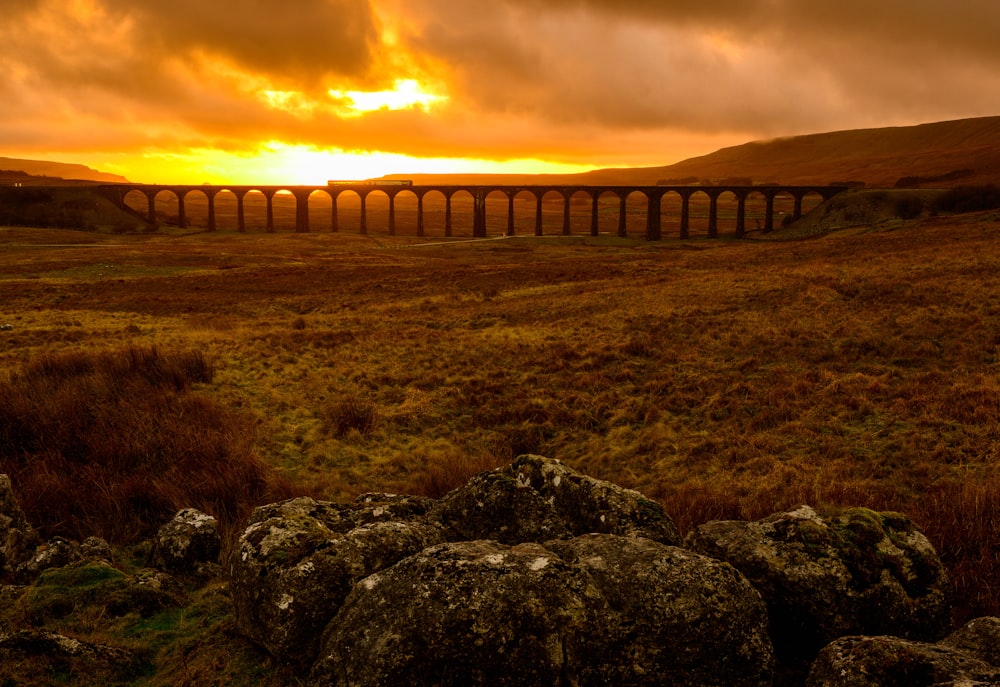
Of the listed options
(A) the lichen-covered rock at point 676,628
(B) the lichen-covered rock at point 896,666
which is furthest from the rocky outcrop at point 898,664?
(A) the lichen-covered rock at point 676,628

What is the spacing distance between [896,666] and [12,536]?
24.4ft

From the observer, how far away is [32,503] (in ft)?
27.2

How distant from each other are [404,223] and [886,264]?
14710 cm

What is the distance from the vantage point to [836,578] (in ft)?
13.9

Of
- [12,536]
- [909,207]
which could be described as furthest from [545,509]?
[909,207]

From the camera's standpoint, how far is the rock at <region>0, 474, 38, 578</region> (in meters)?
6.16

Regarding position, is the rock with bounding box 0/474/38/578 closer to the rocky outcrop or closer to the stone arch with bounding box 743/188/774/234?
the rocky outcrop

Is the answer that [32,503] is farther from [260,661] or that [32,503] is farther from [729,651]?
[729,651]

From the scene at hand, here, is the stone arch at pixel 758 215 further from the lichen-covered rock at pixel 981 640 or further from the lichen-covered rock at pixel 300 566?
the lichen-covered rock at pixel 300 566

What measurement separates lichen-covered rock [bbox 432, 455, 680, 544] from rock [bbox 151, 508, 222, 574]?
9.18 ft

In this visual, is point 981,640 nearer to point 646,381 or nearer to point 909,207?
point 646,381

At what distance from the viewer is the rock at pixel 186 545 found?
655 centimetres

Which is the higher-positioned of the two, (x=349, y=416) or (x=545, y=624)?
(x=545, y=624)

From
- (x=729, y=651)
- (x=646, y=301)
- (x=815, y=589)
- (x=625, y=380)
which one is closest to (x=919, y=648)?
(x=815, y=589)
